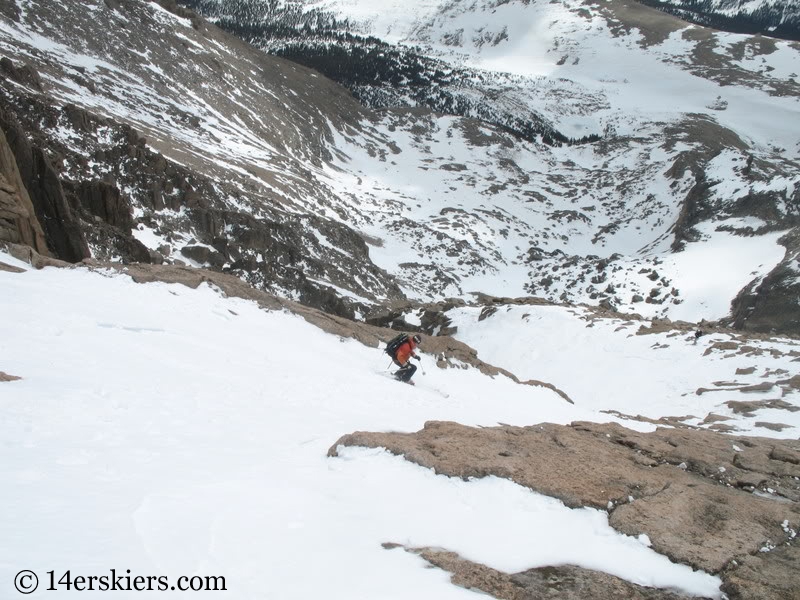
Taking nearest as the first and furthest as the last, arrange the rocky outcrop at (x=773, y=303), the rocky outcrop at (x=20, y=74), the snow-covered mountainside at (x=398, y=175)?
the snow-covered mountainside at (x=398, y=175), the rocky outcrop at (x=20, y=74), the rocky outcrop at (x=773, y=303)

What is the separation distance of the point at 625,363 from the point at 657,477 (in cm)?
1604

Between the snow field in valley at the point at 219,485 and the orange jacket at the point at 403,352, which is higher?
the snow field in valley at the point at 219,485

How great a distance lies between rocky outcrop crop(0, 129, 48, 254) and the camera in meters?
11.7

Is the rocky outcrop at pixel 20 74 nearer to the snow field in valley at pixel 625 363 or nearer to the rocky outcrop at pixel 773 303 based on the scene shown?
the snow field in valley at pixel 625 363

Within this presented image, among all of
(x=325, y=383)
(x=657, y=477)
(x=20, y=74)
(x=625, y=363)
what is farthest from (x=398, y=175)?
(x=657, y=477)

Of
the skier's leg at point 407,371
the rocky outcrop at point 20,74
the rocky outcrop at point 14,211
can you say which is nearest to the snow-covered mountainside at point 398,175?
the rocky outcrop at point 20,74

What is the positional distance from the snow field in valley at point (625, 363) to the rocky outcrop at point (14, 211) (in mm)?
17954

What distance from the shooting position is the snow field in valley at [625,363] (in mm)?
16688

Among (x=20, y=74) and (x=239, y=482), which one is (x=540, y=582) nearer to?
(x=239, y=482)

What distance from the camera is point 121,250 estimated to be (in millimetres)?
20672

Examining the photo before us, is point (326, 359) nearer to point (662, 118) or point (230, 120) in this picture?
point (230, 120)

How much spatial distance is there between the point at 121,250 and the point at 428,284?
3781 cm

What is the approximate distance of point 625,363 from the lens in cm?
2105

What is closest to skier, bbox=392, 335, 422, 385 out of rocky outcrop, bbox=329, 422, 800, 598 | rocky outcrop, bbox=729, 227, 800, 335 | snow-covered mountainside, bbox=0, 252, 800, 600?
snow-covered mountainside, bbox=0, 252, 800, 600
